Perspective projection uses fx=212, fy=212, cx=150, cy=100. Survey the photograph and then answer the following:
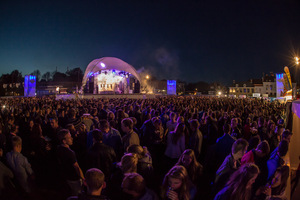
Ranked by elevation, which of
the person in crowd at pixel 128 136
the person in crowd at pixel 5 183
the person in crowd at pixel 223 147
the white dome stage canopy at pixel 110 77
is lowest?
the person in crowd at pixel 5 183

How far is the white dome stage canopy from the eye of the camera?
42.1m

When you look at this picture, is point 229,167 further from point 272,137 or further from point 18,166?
point 18,166

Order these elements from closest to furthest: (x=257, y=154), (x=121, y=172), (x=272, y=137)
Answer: (x=121, y=172)
(x=257, y=154)
(x=272, y=137)

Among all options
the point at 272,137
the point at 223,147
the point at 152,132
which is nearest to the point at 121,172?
the point at 223,147

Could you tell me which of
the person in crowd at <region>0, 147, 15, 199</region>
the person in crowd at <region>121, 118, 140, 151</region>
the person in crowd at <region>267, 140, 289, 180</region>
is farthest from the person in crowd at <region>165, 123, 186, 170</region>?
the person in crowd at <region>0, 147, 15, 199</region>

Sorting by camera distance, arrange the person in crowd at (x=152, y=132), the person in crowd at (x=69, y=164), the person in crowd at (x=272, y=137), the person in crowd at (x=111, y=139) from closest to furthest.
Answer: the person in crowd at (x=69, y=164)
the person in crowd at (x=111, y=139)
the person in crowd at (x=272, y=137)
the person in crowd at (x=152, y=132)

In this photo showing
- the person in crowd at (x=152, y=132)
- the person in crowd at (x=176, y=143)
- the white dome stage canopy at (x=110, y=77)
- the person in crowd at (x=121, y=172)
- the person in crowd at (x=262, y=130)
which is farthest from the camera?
the white dome stage canopy at (x=110, y=77)

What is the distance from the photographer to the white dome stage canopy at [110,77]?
4209 cm

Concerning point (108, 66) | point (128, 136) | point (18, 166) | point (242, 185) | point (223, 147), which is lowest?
point (18, 166)

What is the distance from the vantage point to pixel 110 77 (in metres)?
44.9

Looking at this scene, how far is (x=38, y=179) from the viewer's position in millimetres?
5109

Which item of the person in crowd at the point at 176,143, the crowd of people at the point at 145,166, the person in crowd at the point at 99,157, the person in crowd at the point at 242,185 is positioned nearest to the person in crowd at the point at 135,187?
the crowd of people at the point at 145,166

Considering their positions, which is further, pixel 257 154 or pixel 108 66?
pixel 108 66

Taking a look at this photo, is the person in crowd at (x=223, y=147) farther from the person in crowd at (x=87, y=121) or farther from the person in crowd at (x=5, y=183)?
the person in crowd at (x=87, y=121)
